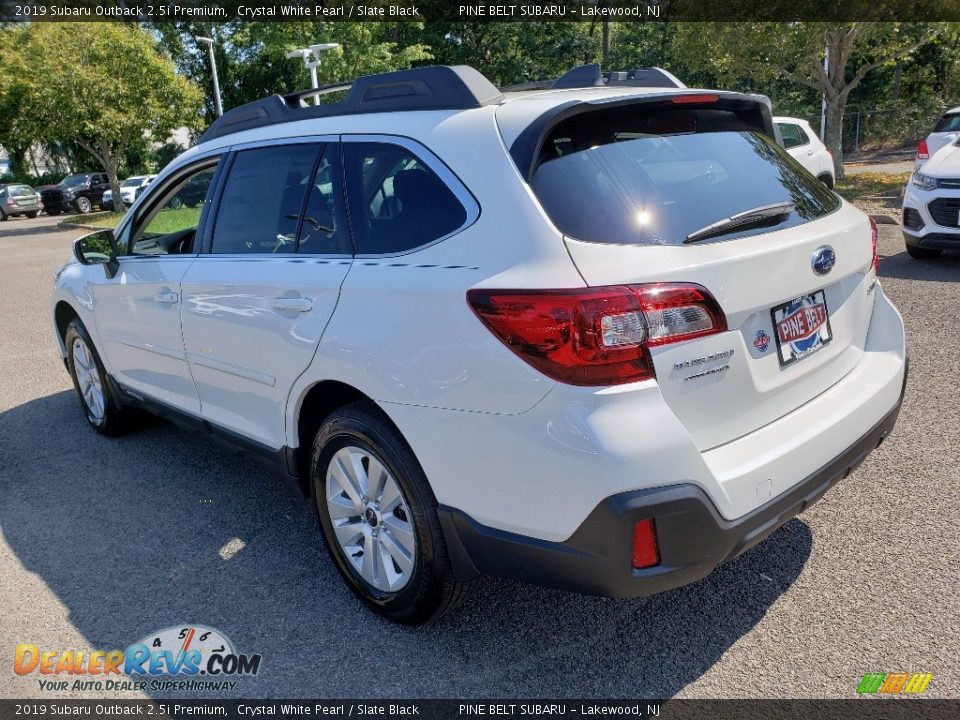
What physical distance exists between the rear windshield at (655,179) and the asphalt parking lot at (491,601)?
4.48ft

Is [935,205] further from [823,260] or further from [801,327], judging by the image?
[801,327]

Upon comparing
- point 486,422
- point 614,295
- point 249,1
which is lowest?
point 486,422

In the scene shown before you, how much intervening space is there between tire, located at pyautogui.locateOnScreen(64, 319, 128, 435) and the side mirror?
551mm

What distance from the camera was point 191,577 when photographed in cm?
328

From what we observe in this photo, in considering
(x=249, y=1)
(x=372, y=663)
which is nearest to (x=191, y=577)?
(x=372, y=663)

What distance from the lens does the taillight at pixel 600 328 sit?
2133 millimetres

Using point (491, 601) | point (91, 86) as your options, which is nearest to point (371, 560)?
point (491, 601)

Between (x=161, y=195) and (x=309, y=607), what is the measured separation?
2464 millimetres

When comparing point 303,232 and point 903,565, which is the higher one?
point 303,232

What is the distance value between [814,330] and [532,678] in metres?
1.49

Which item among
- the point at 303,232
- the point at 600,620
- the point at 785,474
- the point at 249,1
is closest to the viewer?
the point at 785,474

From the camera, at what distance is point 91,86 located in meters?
24.0

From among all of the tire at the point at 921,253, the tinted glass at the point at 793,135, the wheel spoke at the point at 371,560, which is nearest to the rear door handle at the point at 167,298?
the wheel spoke at the point at 371,560

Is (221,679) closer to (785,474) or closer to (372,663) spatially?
(372,663)
